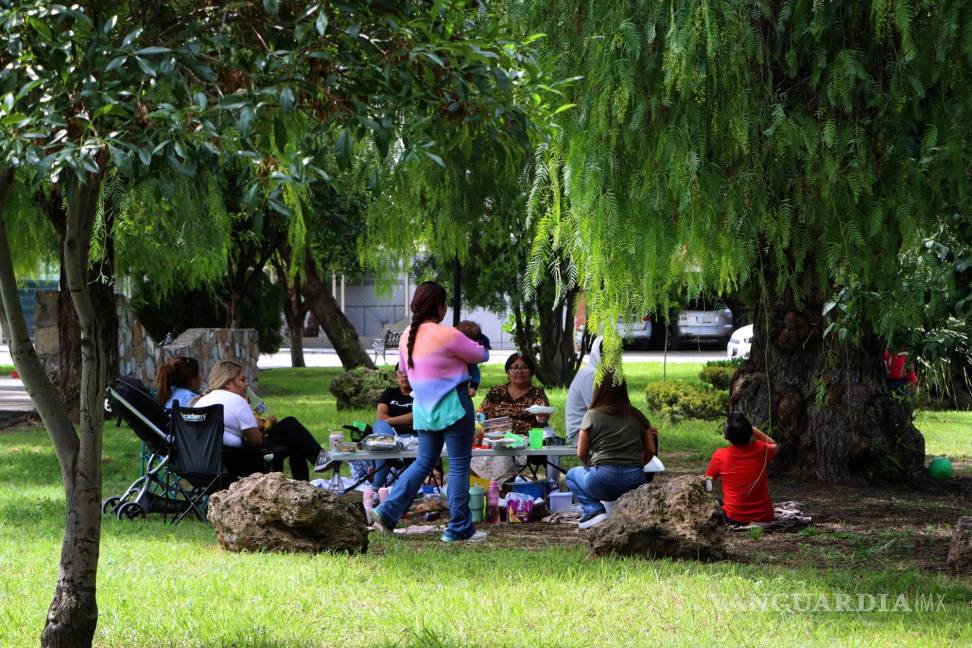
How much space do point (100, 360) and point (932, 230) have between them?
5.62 metres

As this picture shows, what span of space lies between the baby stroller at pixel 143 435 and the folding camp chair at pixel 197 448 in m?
0.11

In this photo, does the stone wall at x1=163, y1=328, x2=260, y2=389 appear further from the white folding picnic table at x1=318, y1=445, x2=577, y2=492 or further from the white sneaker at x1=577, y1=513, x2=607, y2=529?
the white sneaker at x1=577, y1=513, x2=607, y2=529

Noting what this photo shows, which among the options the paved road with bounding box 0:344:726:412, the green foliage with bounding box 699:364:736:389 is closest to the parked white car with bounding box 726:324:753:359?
the paved road with bounding box 0:344:726:412

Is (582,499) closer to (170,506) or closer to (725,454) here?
(725,454)

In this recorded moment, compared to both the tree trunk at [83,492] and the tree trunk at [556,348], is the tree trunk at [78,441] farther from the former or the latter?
the tree trunk at [556,348]

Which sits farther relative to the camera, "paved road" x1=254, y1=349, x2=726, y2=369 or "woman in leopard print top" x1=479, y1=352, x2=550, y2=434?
"paved road" x1=254, y1=349, x2=726, y2=369

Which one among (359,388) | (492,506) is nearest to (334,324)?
(359,388)

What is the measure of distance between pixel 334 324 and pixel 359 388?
475 centimetres

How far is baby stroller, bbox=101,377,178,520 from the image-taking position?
8.90 meters

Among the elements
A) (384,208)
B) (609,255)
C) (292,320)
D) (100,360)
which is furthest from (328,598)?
(292,320)

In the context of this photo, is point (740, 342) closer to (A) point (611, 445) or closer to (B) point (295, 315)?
(B) point (295, 315)

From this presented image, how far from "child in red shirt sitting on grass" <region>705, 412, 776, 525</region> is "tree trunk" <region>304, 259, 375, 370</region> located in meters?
14.5

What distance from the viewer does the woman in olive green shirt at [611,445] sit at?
8539 millimetres

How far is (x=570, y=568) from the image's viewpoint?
22.5 feet
